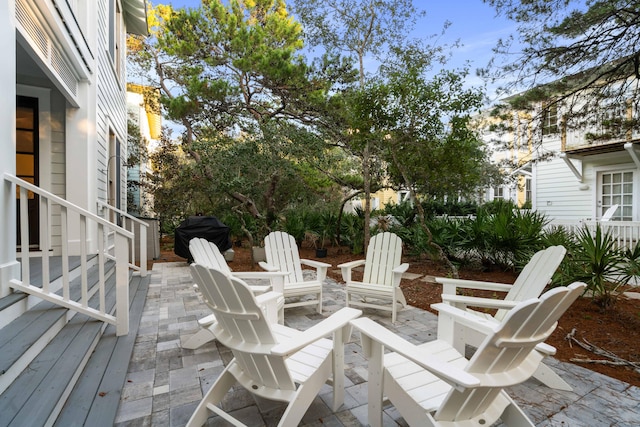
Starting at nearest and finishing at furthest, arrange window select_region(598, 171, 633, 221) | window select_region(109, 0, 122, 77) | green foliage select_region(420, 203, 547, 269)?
green foliage select_region(420, 203, 547, 269) → window select_region(109, 0, 122, 77) → window select_region(598, 171, 633, 221)

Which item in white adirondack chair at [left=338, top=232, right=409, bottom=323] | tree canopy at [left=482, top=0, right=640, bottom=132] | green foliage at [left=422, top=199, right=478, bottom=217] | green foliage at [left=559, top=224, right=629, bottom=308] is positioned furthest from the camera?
green foliage at [left=422, top=199, right=478, bottom=217]

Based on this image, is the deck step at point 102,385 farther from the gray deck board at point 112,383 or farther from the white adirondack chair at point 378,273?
the white adirondack chair at point 378,273

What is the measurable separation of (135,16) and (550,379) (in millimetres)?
10610

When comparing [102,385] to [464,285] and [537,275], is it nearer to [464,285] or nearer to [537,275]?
[464,285]

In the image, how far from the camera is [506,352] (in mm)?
1454

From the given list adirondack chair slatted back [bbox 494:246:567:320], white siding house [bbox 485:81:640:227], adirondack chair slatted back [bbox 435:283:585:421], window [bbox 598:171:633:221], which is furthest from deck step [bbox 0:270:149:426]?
window [bbox 598:171:633:221]

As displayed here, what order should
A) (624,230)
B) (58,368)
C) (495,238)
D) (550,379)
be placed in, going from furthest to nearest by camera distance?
(624,230)
(495,238)
(550,379)
(58,368)

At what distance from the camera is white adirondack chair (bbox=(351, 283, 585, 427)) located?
1389 mm

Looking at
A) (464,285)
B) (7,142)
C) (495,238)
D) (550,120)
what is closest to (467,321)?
(464,285)

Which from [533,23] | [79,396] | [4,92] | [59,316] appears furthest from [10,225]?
[533,23]

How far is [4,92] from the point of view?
2.41 meters

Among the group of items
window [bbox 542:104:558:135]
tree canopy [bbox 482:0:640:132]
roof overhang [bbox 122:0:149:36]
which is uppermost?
roof overhang [bbox 122:0:149:36]

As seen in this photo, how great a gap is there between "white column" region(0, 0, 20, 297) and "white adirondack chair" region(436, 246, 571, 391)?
3229 millimetres

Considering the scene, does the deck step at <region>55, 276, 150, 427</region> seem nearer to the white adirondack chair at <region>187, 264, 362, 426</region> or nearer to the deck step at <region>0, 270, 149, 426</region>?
the deck step at <region>0, 270, 149, 426</region>
